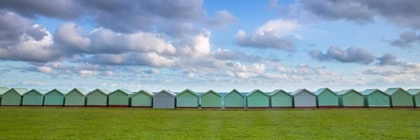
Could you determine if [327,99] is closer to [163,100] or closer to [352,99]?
[352,99]

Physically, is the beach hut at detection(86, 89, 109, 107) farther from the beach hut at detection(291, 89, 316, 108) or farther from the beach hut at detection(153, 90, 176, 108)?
the beach hut at detection(291, 89, 316, 108)

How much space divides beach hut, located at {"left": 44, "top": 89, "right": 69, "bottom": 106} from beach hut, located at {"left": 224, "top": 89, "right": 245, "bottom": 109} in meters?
33.4

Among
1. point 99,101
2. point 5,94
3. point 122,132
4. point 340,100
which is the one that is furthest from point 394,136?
point 5,94

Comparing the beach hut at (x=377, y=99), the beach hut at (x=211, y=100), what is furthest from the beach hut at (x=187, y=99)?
the beach hut at (x=377, y=99)

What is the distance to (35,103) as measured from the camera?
2457 inches

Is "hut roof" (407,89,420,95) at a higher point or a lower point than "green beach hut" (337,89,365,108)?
higher

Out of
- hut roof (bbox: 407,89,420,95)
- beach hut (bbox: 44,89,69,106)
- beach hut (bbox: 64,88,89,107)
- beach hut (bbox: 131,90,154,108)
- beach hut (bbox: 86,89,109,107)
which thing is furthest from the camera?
beach hut (bbox: 44,89,69,106)

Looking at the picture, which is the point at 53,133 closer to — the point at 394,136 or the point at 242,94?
the point at 394,136

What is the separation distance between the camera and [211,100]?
59.9 meters

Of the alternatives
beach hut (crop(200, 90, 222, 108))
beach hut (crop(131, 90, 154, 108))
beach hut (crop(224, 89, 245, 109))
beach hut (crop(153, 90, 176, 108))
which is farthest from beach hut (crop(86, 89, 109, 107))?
beach hut (crop(224, 89, 245, 109))

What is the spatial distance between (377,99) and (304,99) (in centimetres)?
1444

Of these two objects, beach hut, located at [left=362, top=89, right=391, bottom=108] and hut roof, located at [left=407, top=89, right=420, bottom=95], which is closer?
beach hut, located at [left=362, top=89, right=391, bottom=108]

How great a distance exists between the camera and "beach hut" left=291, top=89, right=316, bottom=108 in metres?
60.2

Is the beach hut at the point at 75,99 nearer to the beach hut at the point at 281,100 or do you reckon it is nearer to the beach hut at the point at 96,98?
the beach hut at the point at 96,98
